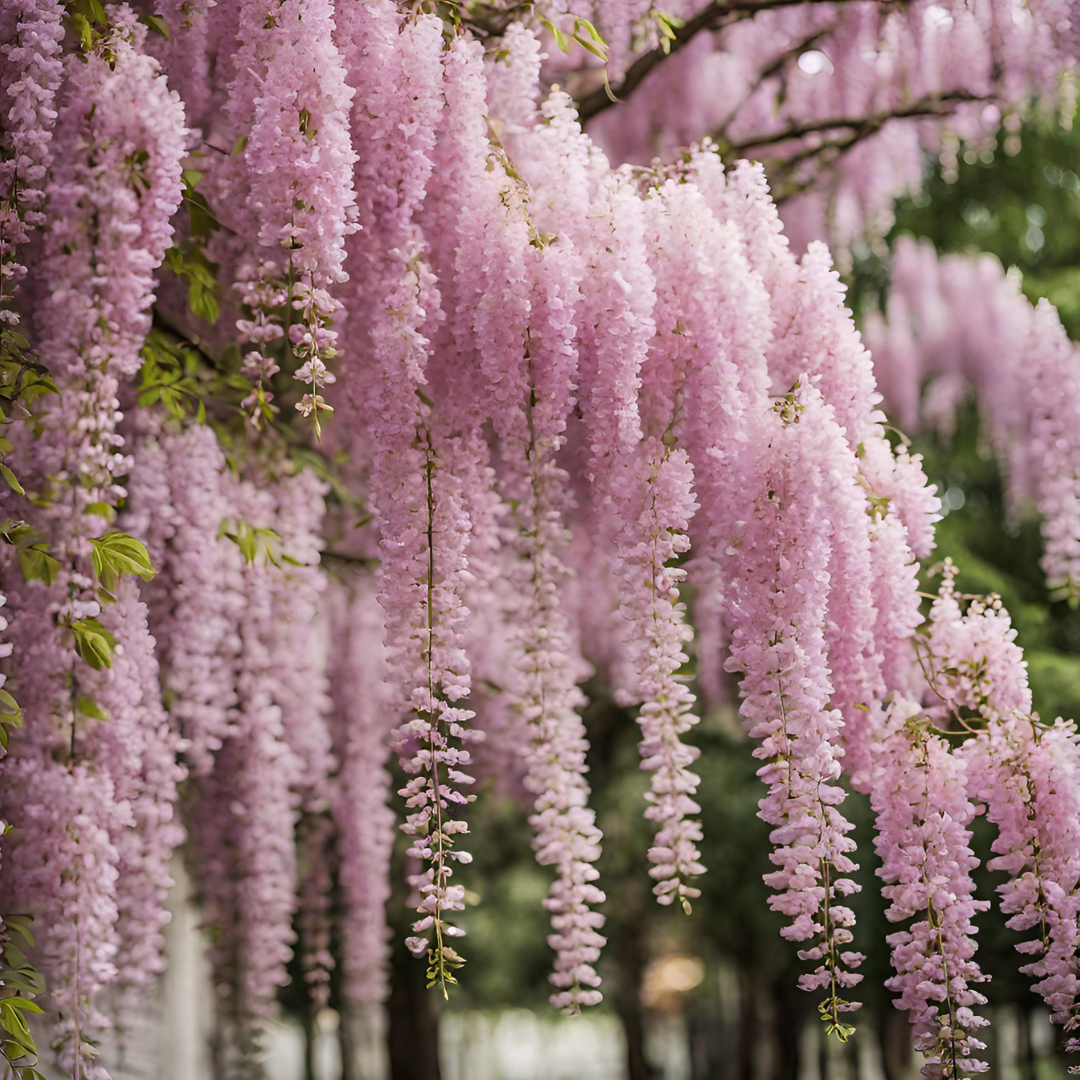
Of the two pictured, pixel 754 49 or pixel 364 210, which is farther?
pixel 754 49

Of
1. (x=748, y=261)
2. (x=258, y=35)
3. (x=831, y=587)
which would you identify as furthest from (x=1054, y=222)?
(x=258, y=35)

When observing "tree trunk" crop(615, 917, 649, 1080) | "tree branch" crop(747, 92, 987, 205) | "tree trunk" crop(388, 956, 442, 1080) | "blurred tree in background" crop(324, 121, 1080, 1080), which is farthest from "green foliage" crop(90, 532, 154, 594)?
"tree trunk" crop(615, 917, 649, 1080)

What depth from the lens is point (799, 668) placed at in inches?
96.0

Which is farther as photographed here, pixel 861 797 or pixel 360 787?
pixel 861 797

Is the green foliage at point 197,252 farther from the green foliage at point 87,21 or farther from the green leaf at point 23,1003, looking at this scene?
the green leaf at point 23,1003

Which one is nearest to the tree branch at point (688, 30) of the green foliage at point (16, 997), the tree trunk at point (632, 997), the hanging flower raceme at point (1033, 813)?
the hanging flower raceme at point (1033, 813)

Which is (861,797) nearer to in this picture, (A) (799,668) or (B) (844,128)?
(B) (844,128)

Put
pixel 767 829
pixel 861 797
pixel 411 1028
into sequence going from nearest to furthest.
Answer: pixel 861 797, pixel 767 829, pixel 411 1028

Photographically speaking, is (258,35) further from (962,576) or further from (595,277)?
(962,576)

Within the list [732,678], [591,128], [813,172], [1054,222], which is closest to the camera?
[591,128]

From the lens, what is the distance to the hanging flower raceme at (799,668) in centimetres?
241

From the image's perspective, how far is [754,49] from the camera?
18.0ft

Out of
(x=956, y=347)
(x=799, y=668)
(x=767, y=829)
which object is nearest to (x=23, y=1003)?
(x=799, y=668)

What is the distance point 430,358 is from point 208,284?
2.57 ft
